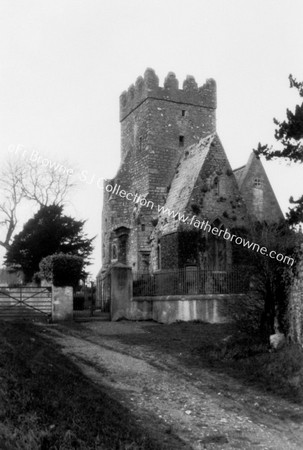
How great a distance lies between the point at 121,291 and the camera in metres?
20.8

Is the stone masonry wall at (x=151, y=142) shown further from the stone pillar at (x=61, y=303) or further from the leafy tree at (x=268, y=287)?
the leafy tree at (x=268, y=287)

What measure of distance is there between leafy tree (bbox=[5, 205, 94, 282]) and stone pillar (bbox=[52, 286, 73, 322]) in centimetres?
1233

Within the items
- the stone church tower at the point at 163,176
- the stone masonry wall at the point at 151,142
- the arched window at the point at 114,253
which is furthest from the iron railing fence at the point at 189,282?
the arched window at the point at 114,253

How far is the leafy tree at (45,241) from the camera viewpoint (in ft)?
106

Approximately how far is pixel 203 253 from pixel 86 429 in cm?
1923

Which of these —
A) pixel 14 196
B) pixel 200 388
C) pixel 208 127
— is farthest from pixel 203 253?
pixel 14 196

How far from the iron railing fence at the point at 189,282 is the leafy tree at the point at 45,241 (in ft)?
34.8

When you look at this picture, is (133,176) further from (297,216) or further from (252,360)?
(252,360)

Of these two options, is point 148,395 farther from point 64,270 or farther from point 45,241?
point 45,241

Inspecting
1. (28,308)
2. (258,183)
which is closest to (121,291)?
(28,308)

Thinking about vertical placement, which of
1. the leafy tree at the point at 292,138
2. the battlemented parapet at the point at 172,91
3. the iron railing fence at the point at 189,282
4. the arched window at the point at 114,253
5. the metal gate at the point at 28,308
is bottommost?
the metal gate at the point at 28,308

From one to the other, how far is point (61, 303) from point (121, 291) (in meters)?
2.79

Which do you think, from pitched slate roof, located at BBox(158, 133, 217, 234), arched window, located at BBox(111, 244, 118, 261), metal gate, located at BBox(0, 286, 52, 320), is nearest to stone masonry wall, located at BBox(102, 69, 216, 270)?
arched window, located at BBox(111, 244, 118, 261)

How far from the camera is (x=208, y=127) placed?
32.2m
